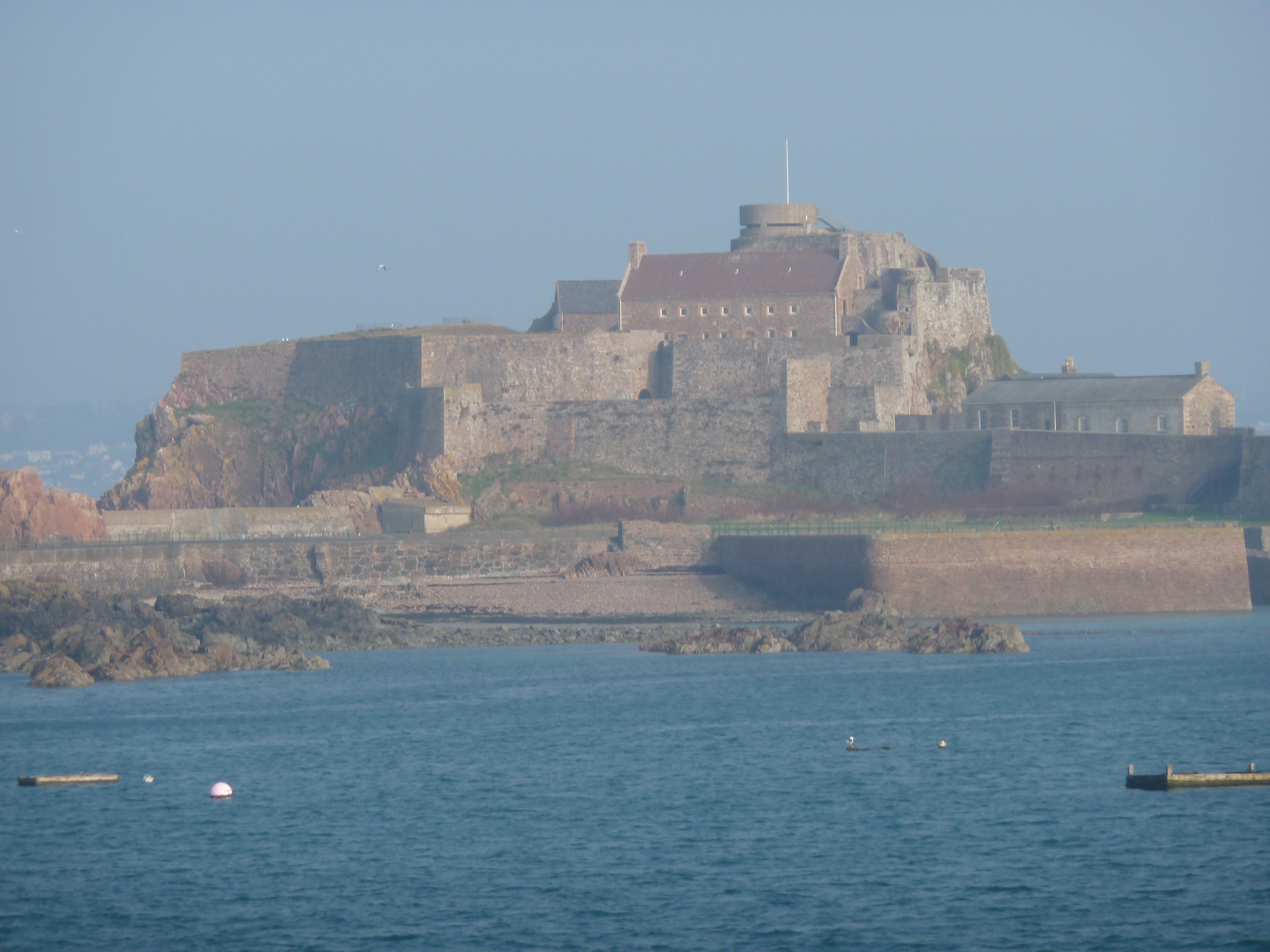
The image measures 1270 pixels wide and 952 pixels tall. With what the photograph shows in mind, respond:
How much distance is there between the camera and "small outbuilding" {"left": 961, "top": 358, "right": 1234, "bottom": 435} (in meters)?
61.8

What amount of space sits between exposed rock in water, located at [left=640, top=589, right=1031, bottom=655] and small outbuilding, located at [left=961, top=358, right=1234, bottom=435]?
14.8m

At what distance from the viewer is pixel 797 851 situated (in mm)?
27484

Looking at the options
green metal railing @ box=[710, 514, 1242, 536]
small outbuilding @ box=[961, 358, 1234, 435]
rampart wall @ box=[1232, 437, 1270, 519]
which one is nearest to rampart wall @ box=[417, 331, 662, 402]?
green metal railing @ box=[710, 514, 1242, 536]

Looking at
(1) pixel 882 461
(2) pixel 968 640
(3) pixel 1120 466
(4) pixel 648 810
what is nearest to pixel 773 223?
(1) pixel 882 461

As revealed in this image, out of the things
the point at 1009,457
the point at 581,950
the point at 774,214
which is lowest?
the point at 581,950

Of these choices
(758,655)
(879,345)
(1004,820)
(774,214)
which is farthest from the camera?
(774,214)

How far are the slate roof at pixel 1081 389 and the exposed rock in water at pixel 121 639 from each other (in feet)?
87.3

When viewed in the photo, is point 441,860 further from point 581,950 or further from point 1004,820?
point 1004,820

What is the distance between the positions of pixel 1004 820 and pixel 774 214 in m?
46.8

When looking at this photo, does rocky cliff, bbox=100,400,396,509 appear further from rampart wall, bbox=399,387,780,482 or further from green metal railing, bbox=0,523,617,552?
green metal railing, bbox=0,523,617,552

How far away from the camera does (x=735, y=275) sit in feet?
229

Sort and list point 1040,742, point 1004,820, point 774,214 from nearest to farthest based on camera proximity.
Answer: point 1004,820
point 1040,742
point 774,214

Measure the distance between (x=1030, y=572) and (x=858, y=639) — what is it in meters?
6.73

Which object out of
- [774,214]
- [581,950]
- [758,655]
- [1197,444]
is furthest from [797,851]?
[774,214]
